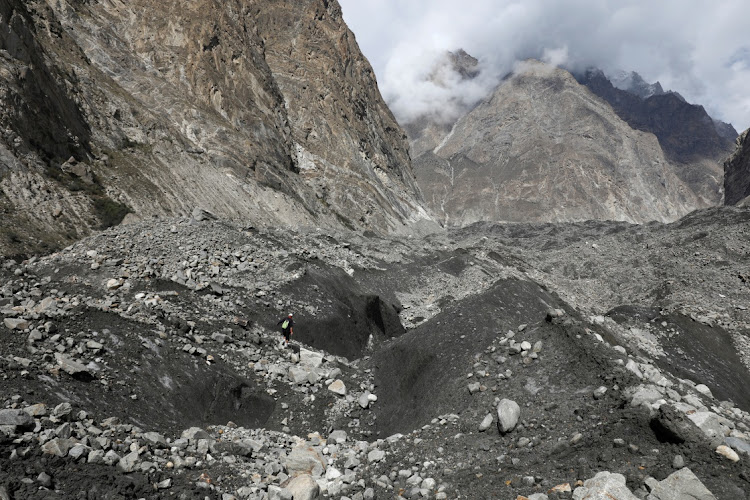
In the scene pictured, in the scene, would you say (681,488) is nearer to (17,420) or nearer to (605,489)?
(605,489)

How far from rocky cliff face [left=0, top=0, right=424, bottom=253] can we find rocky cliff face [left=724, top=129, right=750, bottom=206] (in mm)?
98667

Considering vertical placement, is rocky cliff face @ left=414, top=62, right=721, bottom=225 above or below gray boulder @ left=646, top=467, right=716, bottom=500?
above

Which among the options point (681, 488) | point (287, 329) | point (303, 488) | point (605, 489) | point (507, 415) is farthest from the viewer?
point (287, 329)

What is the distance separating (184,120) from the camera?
174ft

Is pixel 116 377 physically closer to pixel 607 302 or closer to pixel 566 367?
pixel 566 367

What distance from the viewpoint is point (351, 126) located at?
302 ft

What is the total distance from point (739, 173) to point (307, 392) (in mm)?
167390

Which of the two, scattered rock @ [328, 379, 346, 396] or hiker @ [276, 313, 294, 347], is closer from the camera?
scattered rock @ [328, 379, 346, 396]

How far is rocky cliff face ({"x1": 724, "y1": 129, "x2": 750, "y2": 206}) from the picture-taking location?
132625 mm

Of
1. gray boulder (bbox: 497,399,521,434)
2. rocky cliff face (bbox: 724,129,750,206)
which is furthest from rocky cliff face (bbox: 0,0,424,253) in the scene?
rocky cliff face (bbox: 724,129,750,206)

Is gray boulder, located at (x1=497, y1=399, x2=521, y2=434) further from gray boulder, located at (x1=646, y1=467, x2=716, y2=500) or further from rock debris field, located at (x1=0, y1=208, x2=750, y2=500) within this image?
gray boulder, located at (x1=646, y1=467, x2=716, y2=500)

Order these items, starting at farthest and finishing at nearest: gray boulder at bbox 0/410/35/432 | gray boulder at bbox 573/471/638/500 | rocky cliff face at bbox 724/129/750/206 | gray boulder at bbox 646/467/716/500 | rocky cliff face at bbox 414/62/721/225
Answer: rocky cliff face at bbox 414/62/721/225
rocky cliff face at bbox 724/129/750/206
gray boulder at bbox 0/410/35/432
gray boulder at bbox 573/471/638/500
gray boulder at bbox 646/467/716/500

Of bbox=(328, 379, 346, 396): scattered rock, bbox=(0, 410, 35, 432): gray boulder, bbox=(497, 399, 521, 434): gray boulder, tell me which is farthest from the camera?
bbox=(328, 379, 346, 396): scattered rock

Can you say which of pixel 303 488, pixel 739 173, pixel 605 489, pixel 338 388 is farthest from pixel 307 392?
pixel 739 173
